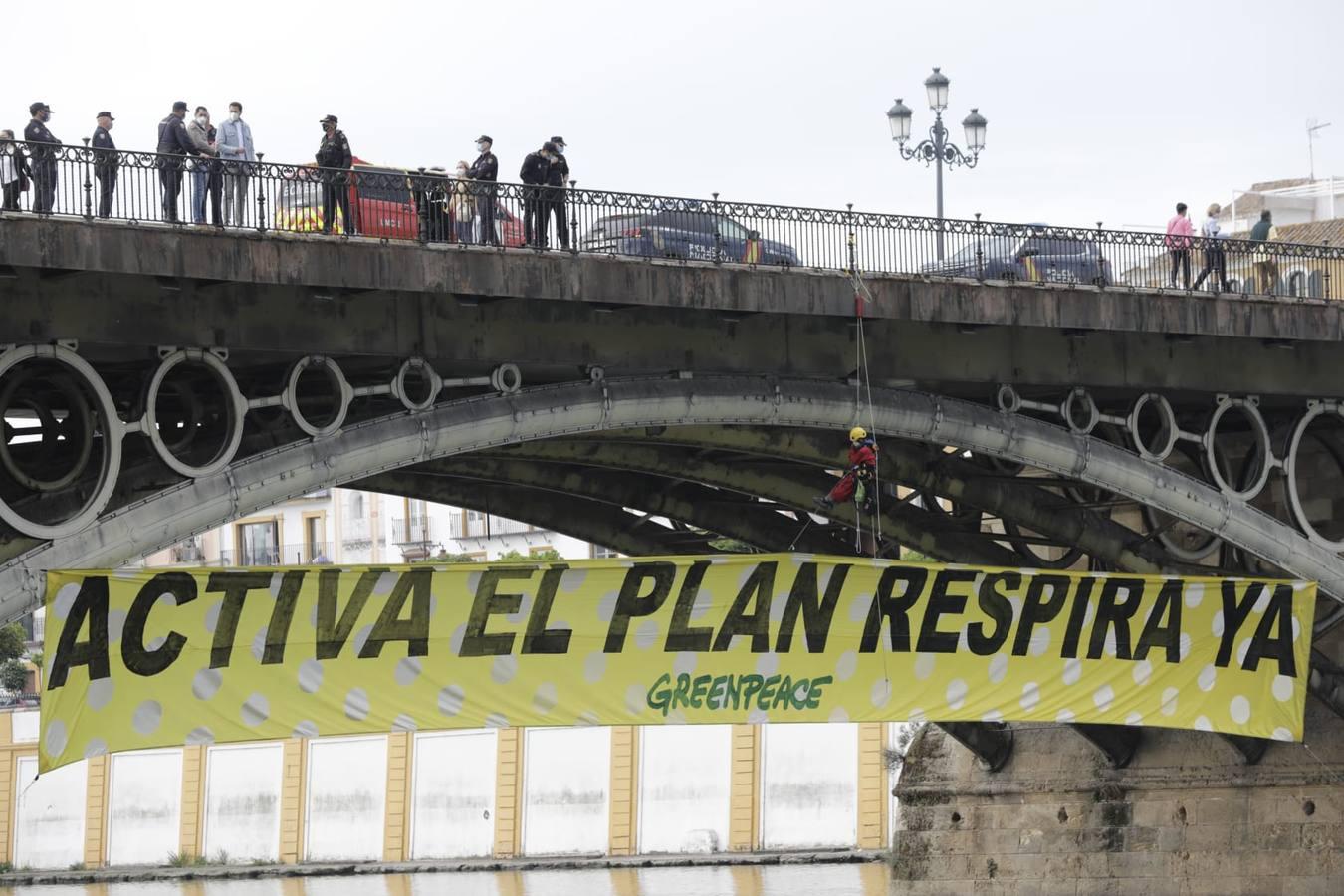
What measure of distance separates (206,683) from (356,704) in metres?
1.97

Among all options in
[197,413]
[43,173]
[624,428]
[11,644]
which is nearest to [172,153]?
[43,173]

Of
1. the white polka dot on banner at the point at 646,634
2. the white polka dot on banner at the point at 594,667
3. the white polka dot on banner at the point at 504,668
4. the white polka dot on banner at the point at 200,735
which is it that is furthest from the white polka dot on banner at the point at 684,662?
the white polka dot on banner at the point at 200,735

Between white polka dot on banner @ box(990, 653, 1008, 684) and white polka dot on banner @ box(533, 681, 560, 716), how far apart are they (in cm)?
619

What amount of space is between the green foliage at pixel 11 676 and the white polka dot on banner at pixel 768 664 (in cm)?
5829

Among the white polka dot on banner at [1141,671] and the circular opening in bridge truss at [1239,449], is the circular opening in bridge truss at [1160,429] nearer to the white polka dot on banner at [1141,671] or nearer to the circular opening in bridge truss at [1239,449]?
the circular opening in bridge truss at [1239,449]

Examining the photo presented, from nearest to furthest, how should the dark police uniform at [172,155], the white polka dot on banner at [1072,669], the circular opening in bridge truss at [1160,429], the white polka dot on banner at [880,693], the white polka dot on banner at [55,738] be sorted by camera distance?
the white polka dot on banner at [55,738] < the dark police uniform at [172,155] < the white polka dot on banner at [880,693] < the white polka dot on banner at [1072,669] < the circular opening in bridge truss at [1160,429]

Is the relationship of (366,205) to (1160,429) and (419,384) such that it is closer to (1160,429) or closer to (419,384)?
(419,384)

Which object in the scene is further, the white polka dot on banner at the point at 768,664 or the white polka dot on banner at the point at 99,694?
the white polka dot on banner at the point at 768,664

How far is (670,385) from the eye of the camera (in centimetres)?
2927

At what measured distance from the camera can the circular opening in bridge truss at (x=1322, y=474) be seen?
3753cm

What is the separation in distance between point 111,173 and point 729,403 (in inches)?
330

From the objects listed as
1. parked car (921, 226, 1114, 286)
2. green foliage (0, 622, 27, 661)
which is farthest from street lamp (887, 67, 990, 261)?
green foliage (0, 622, 27, 661)

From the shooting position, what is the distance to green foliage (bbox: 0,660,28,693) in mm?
83000

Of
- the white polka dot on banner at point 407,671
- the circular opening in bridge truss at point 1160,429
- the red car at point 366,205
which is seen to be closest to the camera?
the red car at point 366,205
